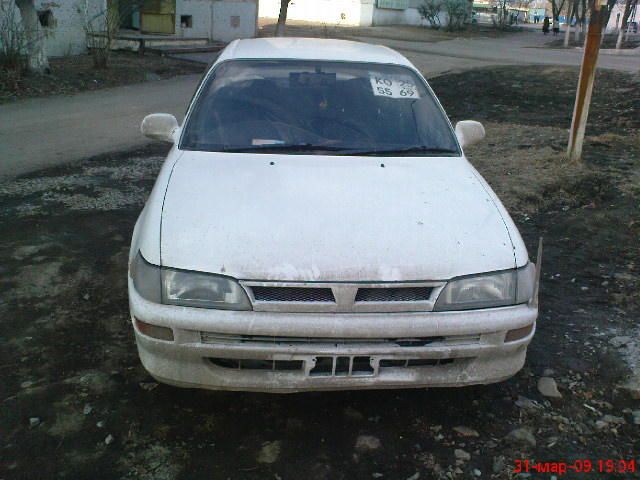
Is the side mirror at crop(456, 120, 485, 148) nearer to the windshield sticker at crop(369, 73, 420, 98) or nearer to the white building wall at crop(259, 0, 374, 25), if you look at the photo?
the windshield sticker at crop(369, 73, 420, 98)

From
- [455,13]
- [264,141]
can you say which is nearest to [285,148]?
[264,141]

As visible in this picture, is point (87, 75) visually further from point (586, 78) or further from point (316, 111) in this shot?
point (316, 111)

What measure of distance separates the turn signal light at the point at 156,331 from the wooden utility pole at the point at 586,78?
578 centimetres

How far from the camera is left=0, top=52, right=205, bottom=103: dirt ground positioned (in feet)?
36.3

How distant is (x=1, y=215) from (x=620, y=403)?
15.7 ft

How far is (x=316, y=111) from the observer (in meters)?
3.68

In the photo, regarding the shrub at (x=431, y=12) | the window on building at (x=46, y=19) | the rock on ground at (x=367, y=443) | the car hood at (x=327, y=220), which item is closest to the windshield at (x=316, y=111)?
the car hood at (x=327, y=220)

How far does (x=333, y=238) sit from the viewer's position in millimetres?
2588

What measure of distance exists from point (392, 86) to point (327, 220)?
1568 mm

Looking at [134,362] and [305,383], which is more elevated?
[305,383]

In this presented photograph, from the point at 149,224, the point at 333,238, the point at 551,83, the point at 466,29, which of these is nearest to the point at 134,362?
the point at 149,224

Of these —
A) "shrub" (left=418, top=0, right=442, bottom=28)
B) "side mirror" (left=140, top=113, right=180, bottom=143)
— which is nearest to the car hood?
"side mirror" (left=140, top=113, right=180, bottom=143)

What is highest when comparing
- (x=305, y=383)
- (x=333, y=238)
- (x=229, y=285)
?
(x=333, y=238)

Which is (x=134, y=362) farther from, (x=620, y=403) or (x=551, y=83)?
(x=551, y=83)
